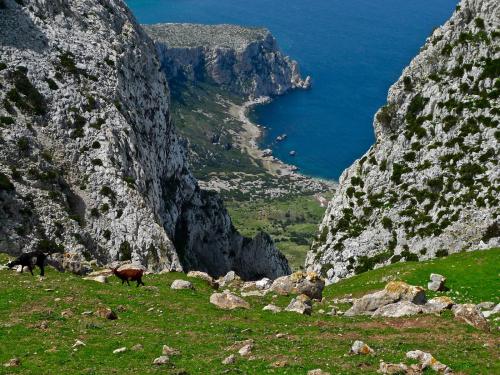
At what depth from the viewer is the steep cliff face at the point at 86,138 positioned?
79.1 m

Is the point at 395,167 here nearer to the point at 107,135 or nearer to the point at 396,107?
the point at 396,107

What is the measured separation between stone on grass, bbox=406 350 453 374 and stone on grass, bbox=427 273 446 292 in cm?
2035

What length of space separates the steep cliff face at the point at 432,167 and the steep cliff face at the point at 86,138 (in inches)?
1085

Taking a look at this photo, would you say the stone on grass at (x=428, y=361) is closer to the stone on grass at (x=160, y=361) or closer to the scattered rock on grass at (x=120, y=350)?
the stone on grass at (x=160, y=361)

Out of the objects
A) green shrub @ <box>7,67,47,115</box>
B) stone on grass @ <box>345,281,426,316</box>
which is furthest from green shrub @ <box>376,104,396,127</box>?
stone on grass @ <box>345,281,426,316</box>

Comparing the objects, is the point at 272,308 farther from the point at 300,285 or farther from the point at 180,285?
the point at 300,285

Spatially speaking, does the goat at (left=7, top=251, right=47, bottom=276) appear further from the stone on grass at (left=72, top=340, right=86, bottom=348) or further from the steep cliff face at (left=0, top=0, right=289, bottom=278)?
the steep cliff face at (left=0, top=0, right=289, bottom=278)

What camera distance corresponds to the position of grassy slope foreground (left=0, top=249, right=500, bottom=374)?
2506 centimetres

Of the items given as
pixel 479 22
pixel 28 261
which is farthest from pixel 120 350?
pixel 479 22

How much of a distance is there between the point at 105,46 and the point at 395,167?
59.3 meters

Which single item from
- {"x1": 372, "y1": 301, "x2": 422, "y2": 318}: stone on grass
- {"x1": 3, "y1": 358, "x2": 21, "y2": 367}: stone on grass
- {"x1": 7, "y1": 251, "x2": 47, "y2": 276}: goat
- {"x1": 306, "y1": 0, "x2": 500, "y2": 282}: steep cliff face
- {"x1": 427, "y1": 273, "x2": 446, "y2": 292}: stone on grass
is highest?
{"x1": 306, "y1": 0, "x2": 500, "y2": 282}: steep cliff face

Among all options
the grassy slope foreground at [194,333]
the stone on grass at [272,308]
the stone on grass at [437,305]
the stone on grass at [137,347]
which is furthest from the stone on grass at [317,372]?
the stone on grass at [272,308]

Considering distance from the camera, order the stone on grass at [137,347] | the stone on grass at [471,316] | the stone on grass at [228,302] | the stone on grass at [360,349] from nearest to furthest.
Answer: the stone on grass at [360,349], the stone on grass at [137,347], the stone on grass at [471,316], the stone on grass at [228,302]

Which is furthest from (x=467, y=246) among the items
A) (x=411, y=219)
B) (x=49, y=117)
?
(x=49, y=117)
